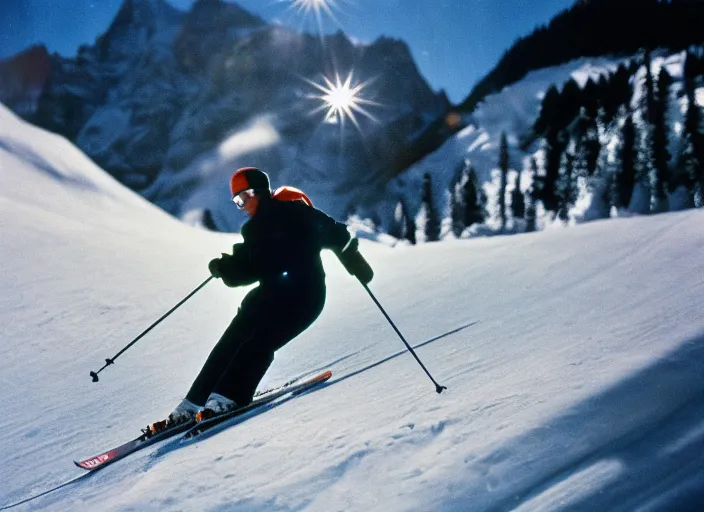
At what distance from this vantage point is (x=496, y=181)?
8062cm

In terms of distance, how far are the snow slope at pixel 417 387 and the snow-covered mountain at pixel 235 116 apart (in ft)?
434

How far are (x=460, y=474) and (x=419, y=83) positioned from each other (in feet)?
647

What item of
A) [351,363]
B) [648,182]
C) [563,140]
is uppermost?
[563,140]

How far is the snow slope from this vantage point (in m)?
1.47

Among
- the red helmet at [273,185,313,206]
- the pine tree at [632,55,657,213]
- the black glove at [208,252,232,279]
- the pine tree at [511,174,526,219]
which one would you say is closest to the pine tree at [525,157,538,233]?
the pine tree at [511,174,526,219]

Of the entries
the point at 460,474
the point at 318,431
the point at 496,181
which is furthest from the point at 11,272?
the point at 496,181

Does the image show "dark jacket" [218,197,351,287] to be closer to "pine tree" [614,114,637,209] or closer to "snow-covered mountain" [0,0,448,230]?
"pine tree" [614,114,637,209]

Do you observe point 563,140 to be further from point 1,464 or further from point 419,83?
point 419,83

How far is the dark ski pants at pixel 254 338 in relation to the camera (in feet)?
10.0

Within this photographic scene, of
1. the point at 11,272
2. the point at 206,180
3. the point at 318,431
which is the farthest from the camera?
the point at 206,180

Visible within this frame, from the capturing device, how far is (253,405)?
302 cm

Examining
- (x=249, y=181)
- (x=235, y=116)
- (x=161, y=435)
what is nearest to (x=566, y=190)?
(x=249, y=181)

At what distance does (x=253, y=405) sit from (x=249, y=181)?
1517mm

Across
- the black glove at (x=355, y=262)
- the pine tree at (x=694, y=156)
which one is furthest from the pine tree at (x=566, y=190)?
the black glove at (x=355, y=262)
